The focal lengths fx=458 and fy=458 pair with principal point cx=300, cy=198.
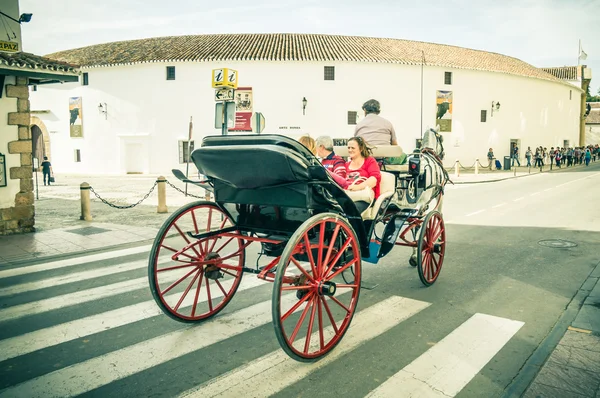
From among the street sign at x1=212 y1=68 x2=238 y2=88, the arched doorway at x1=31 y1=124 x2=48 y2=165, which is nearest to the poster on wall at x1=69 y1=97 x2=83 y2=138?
the arched doorway at x1=31 y1=124 x2=48 y2=165

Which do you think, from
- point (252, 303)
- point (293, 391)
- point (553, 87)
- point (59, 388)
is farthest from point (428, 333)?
point (553, 87)

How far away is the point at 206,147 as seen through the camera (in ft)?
13.1

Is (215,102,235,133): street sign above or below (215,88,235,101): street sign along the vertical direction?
below

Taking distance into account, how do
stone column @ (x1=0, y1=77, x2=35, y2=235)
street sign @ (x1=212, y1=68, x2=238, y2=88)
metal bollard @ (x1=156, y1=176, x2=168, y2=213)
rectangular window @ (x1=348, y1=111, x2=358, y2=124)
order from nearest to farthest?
stone column @ (x1=0, y1=77, x2=35, y2=235) → street sign @ (x1=212, y1=68, x2=238, y2=88) → metal bollard @ (x1=156, y1=176, x2=168, y2=213) → rectangular window @ (x1=348, y1=111, x2=358, y2=124)

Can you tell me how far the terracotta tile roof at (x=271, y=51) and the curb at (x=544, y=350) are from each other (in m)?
28.6

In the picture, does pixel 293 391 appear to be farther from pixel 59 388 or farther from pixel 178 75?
pixel 178 75

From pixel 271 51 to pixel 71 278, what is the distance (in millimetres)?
28219

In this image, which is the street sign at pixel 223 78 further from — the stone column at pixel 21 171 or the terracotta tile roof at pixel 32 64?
the stone column at pixel 21 171

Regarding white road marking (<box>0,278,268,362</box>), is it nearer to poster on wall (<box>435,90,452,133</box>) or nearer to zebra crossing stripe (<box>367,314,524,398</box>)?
zebra crossing stripe (<box>367,314,524,398</box>)

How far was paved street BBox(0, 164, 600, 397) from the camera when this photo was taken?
3455 millimetres

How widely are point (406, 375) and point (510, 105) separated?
4143 cm

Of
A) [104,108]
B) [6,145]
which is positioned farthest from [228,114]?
[104,108]

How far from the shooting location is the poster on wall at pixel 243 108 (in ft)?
104

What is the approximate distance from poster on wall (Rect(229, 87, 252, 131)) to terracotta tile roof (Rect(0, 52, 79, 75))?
69.7ft
